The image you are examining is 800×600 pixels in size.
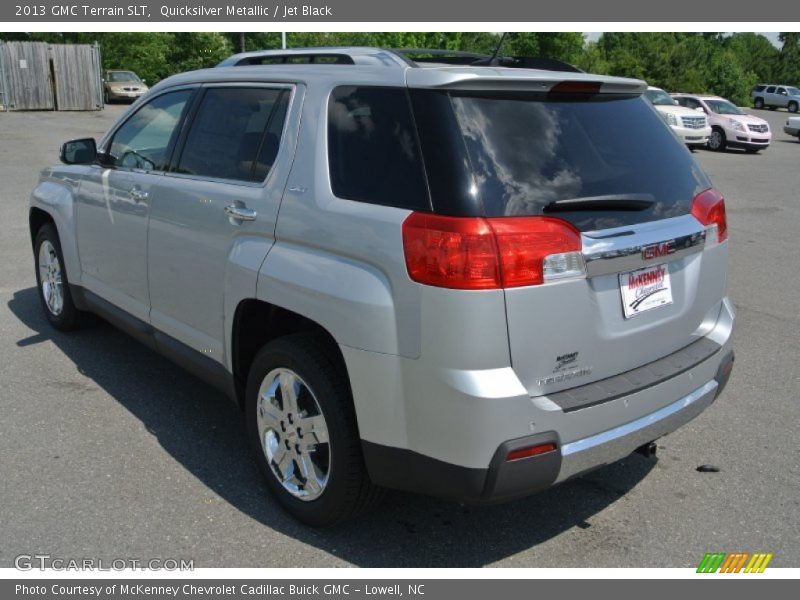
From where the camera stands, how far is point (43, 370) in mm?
5234

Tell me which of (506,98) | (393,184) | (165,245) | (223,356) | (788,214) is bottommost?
(788,214)

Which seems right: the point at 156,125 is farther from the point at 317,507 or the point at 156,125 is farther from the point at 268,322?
the point at 317,507

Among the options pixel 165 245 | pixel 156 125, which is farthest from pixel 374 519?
pixel 156 125

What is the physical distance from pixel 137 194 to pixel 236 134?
0.91 meters

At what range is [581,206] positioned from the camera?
2.89 meters

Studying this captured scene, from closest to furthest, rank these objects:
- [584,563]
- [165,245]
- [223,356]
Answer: [584,563], [223,356], [165,245]

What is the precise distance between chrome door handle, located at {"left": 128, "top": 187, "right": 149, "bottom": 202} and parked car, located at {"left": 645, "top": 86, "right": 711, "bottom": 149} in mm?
19923

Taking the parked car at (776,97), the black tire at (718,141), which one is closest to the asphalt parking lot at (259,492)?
the black tire at (718,141)

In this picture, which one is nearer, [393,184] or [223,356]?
[393,184]

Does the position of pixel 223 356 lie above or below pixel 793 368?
above

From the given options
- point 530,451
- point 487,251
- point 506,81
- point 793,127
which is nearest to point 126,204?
point 506,81

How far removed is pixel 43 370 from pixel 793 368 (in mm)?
5142

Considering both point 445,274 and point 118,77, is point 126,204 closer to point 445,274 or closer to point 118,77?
point 445,274

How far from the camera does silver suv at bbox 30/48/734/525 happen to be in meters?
2.73
